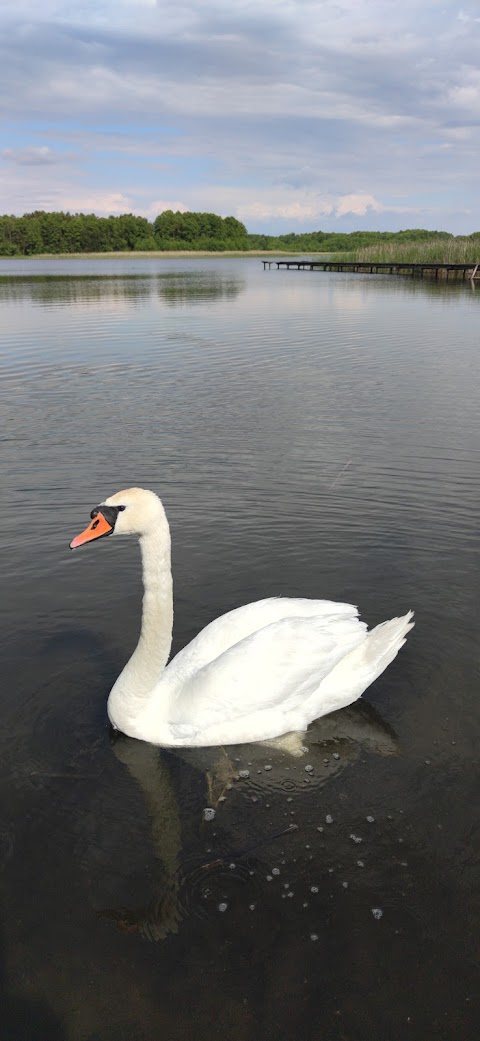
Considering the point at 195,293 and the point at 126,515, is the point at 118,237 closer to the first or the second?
the point at 195,293

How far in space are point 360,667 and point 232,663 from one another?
119 cm

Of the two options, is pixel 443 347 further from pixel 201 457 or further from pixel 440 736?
pixel 440 736

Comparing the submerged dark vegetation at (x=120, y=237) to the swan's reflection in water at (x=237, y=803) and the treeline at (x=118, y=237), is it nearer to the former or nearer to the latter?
the treeline at (x=118, y=237)

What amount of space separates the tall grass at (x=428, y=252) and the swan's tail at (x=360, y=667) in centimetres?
6613

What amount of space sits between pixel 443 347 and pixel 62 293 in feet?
109

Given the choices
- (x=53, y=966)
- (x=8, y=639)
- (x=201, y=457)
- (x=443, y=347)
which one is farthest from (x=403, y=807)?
(x=443, y=347)

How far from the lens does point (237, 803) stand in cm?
548

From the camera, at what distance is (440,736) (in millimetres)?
6129

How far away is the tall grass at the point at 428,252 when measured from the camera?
221ft

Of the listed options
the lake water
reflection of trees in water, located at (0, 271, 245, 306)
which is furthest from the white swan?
reflection of trees in water, located at (0, 271, 245, 306)

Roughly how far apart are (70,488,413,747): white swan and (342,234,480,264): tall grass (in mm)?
66323

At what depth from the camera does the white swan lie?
567cm

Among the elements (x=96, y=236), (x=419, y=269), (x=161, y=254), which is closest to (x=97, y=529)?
(x=419, y=269)

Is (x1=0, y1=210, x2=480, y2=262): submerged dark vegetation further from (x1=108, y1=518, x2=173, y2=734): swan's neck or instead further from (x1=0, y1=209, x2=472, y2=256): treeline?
(x1=108, y1=518, x2=173, y2=734): swan's neck
